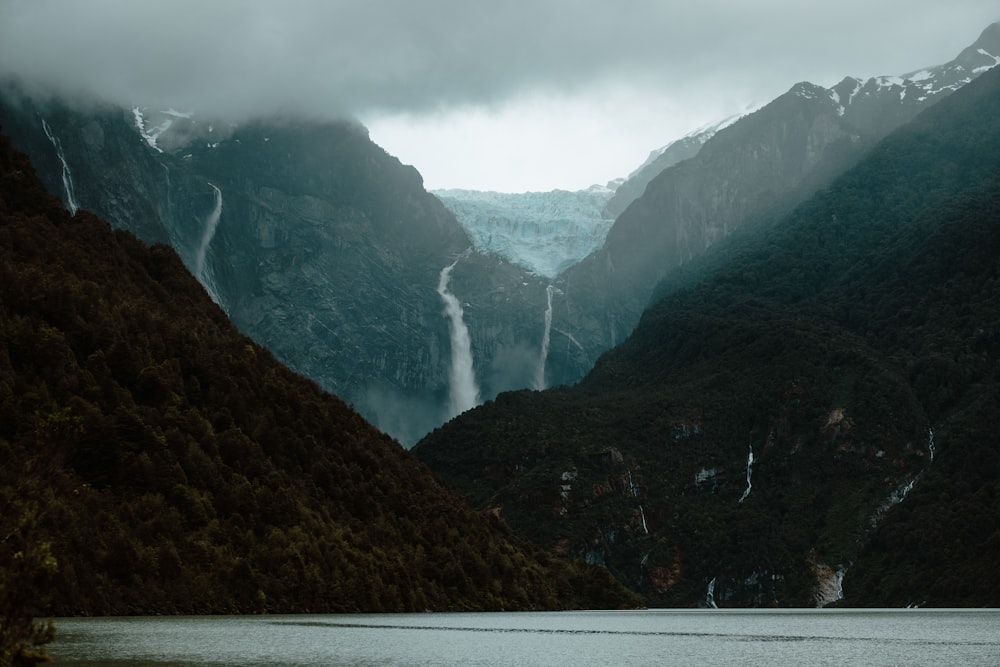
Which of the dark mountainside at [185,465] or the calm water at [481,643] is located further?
the dark mountainside at [185,465]

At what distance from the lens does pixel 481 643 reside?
100 meters

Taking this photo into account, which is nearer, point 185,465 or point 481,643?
point 481,643

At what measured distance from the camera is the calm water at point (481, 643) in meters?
77.1

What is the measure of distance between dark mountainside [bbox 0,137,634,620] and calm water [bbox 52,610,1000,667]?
9.43 m

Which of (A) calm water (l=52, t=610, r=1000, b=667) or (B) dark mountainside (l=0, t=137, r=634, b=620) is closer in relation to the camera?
(A) calm water (l=52, t=610, r=1000, b=667)

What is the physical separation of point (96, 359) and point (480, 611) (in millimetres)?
68700

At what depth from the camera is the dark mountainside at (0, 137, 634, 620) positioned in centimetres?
12588

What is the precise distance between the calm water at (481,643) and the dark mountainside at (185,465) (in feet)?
31.0

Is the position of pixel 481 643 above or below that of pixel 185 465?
below

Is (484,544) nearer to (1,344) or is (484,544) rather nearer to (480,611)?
(480,611)

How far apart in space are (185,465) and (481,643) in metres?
59.3

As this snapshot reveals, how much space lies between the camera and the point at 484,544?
18838cm

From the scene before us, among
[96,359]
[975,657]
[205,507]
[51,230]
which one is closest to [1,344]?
[96,359]

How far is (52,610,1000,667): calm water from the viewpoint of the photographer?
77.1 metres
